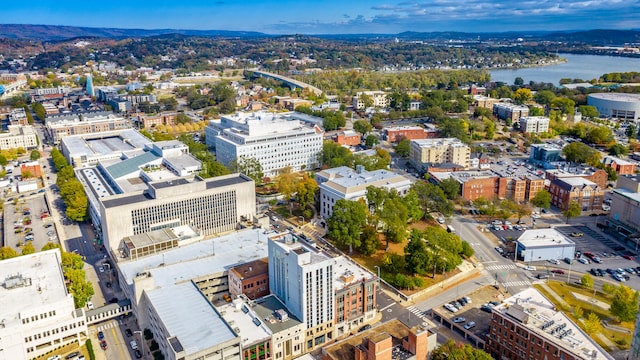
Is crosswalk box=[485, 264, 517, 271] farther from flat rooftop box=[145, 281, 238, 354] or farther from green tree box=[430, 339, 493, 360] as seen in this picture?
flat rooftop box=[145, 281, 238, 354]

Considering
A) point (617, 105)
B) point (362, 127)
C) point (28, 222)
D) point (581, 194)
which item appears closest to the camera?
point (28, 222)

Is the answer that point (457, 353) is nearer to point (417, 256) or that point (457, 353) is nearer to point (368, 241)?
point (417, 256)

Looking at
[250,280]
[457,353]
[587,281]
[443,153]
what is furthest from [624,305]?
[443,153]

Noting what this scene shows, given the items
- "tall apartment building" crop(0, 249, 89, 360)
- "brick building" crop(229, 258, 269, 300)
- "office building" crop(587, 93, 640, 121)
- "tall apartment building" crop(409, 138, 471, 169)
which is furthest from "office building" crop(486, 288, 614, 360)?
"office building" crop(587, 93, 640, 121)

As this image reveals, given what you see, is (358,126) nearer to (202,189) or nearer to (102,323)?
(202,189)

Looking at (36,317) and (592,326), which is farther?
(592,326)
